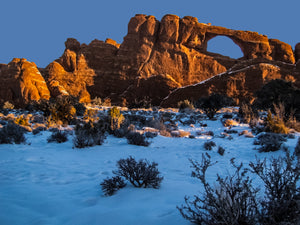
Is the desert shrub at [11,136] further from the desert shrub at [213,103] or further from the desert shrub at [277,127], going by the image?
the desert shrub at [213,103]

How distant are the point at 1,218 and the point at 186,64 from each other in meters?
36.5

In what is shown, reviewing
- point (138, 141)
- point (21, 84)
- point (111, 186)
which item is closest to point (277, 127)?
point (138, 141)

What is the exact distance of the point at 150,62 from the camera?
1416 inches

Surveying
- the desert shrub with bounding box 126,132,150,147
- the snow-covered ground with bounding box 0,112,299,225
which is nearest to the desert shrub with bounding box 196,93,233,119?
the snow-covered ground with bounding box 0,112,299,225

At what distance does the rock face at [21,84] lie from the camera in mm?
30812

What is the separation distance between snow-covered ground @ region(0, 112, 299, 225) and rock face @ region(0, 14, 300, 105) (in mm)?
29496

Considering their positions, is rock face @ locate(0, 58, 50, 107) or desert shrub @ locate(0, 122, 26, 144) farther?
rock face @ locate(0, 58, 50, 107)

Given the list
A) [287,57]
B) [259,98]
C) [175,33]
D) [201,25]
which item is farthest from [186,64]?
[259,98]

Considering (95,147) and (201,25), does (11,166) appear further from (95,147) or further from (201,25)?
(201,25)

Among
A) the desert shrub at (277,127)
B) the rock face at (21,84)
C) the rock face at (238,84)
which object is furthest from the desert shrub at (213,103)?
the rock face at (21,84)

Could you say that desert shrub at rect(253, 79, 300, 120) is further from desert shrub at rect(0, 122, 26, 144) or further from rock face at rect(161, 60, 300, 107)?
rock face at rect(161, 60, 300, 107)

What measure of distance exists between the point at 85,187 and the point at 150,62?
113ft

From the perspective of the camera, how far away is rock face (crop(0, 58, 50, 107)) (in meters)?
30.8

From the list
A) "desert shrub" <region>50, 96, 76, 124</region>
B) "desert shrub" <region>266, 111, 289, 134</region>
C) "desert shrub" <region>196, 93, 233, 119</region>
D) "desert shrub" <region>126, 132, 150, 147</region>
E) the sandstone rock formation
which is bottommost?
"desert shrub" <region>126, 132, 150, 147</region>
